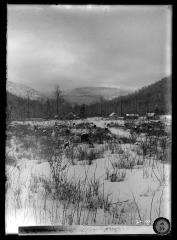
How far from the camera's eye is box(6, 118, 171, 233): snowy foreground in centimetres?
231

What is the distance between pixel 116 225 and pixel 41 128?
3.04 feet

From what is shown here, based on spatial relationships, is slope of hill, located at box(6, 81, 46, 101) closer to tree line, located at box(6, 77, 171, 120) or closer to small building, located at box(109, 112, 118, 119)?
tree line, located at box(6, 77, 171, 120)

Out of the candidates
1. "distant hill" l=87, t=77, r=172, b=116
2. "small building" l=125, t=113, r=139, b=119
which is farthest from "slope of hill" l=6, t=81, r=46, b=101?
"small building" l=125, t=113, r=139, b=119

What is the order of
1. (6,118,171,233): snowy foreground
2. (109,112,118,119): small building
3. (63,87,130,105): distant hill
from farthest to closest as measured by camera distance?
(109,112,118,119): small building, (63,87,130,105): distant hill, (6,118,171,233): snowy foreground

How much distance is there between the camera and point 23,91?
2443 mm

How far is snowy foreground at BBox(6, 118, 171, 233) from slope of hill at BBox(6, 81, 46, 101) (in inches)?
8.3

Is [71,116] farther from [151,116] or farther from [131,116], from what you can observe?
[151,116]

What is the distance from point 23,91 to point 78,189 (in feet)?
2.93

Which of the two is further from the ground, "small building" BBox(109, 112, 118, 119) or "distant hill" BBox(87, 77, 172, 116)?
"distant hill" BBox(87, 77, 172, 116)

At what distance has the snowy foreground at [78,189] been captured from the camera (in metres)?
2.31

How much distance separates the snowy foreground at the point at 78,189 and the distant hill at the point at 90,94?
0.17 metres

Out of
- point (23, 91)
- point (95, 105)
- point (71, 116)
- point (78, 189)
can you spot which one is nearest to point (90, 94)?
point (95, 105)
